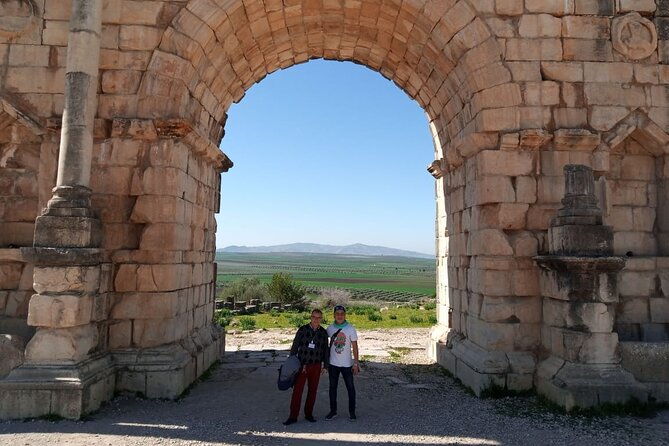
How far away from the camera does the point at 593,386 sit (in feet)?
19.4

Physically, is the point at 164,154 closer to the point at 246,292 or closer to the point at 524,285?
the point at 524,285

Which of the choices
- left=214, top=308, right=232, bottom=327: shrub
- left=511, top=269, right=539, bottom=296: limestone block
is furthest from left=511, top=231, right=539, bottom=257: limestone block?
left=214, top=308, right=232, bottom=327: shrub

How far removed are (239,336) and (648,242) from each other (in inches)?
Result: 376

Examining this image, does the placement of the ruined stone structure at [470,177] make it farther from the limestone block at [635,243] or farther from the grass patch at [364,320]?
the grass patch at [364,320]

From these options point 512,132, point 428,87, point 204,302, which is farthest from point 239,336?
point 512,132

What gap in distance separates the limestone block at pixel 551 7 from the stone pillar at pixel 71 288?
22.0 feet

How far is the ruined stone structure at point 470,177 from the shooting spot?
6.19 m

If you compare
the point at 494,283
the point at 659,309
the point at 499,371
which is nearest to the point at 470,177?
the point at 494,283

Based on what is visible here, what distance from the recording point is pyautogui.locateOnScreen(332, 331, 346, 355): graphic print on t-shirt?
580 centimetres

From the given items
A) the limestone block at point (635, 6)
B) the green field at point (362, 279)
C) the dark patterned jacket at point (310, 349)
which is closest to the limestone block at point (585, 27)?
the limestone block at point (635, 6)

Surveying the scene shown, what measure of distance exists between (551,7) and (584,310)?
4767mm

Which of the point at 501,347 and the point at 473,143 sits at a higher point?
the point at 473,143

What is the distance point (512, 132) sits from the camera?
702cm

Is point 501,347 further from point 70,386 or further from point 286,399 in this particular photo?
point 70,386
